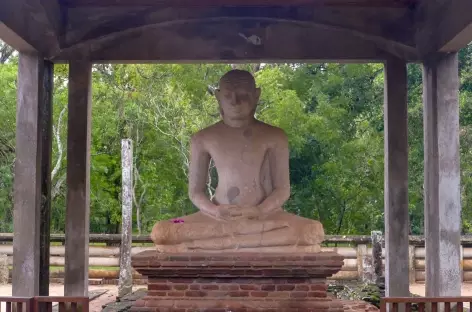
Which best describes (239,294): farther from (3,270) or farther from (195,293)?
(3,270)

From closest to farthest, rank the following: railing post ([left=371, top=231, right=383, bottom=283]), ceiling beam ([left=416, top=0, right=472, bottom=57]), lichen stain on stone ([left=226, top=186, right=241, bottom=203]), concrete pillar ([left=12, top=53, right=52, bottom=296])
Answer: ceiling beam ([left=416, top=0, right=472, bottom=57]) → lichen stain on stone ([left=226, top=186, right=241, bottom=203]) → concrete pillar ([left=12, top=53, right=52, bottom=296]) → railing post ([left=371, top=231, right=383, bottom=283])

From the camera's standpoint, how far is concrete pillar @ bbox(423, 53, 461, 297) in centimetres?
784

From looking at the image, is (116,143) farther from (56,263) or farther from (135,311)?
(135,311)

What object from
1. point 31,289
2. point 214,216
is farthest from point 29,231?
point 214,216

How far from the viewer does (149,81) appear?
1644 centimetres

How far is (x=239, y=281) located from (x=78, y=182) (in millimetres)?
Answer: 3038

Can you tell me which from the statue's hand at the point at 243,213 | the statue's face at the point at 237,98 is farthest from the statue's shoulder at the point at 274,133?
the statue's hand at the point at 243,213

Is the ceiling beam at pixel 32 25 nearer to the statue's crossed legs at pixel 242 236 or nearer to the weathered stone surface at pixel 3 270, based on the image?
the statue's crossed legs at pixel 242 236

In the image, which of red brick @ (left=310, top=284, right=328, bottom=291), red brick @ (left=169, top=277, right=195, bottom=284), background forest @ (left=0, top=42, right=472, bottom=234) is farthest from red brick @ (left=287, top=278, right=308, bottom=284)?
background forest @ (left=0, top=42, right=472, bottom=234)

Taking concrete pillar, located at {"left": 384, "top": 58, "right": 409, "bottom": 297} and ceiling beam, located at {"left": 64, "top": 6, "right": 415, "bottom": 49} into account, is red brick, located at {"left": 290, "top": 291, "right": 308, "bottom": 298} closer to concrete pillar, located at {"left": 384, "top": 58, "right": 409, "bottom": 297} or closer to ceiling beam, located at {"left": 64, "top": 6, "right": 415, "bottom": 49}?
concrete pillar, located at {"left": 384, "top": 58, "right": 409, "bottom": 297}

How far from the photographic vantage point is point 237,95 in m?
7.07

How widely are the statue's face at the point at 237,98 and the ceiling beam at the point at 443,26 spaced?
2.13m

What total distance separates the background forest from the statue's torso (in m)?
7.82

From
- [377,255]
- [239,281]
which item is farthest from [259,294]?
[377,255]
